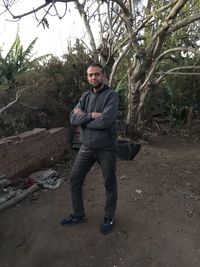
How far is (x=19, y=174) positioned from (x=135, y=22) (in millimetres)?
3924

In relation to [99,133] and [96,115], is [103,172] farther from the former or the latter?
[96,115]

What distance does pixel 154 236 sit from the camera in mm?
4773

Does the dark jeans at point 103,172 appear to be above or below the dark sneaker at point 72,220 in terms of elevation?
above

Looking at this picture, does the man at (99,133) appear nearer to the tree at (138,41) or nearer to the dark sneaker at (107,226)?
the dark sneaker at (107,226)

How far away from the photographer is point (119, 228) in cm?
491

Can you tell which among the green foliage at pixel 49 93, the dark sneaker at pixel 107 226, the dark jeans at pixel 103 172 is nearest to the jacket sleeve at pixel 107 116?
the dark jeans at pixel 103 172

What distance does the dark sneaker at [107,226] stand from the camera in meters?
4.79

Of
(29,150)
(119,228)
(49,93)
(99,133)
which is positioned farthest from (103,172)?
(49,93)

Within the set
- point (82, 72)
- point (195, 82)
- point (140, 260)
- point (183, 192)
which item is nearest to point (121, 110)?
point (82, 72)

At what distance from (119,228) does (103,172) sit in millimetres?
771

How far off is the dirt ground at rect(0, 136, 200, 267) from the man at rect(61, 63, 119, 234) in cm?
34

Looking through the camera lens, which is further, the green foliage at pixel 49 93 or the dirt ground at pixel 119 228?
the green foliage at pixel 49 93

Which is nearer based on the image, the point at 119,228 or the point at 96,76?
the point at 96,76

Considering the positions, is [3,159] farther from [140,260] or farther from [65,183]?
[140,260]
